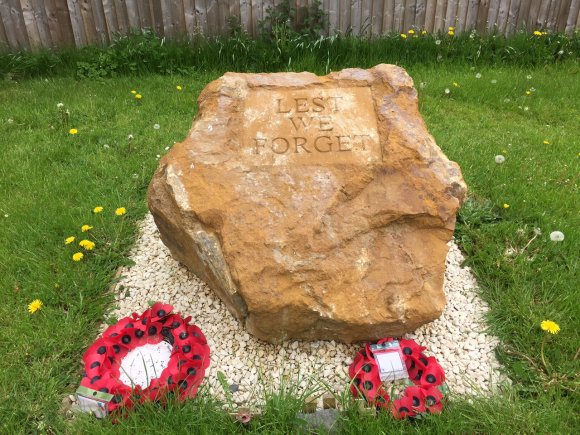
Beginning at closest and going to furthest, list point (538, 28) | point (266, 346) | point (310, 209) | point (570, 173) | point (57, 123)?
point (310, 209), point (266, 346), point (570, 173), point (57, 123), point (538, 28)

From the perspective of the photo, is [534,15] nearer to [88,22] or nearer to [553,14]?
[553,14]

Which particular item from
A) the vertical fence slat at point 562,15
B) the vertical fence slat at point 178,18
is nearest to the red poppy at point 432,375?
the vertical fence slat at point 178,18

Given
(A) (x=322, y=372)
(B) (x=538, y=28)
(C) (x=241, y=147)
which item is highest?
(C) (x=241, y=147)

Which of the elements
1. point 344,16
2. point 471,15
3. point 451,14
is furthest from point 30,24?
point 471,15

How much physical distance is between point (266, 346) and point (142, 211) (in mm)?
1879

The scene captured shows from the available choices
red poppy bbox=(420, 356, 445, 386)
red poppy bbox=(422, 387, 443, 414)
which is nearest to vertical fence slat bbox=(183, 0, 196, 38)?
red poppy bbox=(420, 356, 445, 386)

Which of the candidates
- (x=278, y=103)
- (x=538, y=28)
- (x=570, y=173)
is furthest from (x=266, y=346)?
(x=538, y=28)

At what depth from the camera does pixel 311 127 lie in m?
3.26

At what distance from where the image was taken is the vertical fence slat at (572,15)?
7.14 metres

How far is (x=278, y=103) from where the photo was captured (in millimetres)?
3398

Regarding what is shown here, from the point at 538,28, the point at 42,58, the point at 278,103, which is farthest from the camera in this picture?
the point at 538,28

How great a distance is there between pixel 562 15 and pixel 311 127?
19.4 ft

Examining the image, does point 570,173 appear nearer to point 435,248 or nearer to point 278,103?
point 435,248

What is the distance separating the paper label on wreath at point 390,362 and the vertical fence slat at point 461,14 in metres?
5.70
